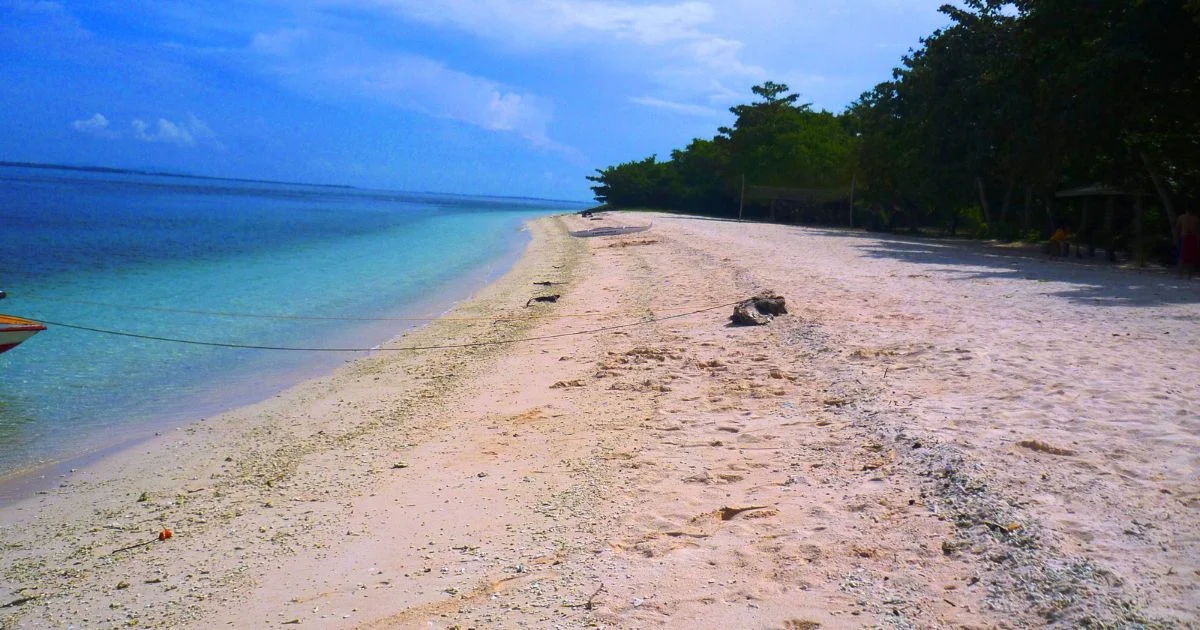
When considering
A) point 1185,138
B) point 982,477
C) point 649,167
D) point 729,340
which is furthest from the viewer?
point 649,167

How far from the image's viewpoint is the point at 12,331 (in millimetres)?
9148

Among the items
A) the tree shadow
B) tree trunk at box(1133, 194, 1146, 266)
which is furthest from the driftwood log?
tree trunk at box(1133, 194, 1146, 266)

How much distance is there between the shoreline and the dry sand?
0.91 ft

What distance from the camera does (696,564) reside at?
3.76 meters

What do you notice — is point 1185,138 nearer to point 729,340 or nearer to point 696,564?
point 729,340

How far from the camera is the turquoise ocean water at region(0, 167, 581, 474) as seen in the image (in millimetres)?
8191

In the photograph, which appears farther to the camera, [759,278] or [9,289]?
[9,289]

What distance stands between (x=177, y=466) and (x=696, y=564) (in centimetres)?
443

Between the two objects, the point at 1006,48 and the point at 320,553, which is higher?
the point at 1006,48

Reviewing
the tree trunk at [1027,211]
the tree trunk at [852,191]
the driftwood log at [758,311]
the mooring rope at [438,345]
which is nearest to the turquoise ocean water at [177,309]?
the mooring rope at [438,345]

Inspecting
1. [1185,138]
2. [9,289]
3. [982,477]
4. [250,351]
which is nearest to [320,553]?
[982,477]

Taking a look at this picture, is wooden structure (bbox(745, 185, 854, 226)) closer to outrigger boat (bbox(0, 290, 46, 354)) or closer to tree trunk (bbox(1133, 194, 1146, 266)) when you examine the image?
tree trunk (bbox(1133, 194, 1146, 266))

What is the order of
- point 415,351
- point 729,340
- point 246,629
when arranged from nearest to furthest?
point 246,629, point 729,340, point 415,351

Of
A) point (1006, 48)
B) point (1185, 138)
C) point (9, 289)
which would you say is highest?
point (1006, 48)
